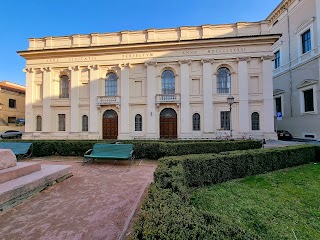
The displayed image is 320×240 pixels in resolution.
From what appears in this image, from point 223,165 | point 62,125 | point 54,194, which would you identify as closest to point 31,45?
point 62,125

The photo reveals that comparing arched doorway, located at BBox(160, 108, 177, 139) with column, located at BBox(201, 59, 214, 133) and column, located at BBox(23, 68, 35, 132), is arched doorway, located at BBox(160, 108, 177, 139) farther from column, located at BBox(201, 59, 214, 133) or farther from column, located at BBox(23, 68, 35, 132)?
column, located at BBox(23, 68, 35, 132)

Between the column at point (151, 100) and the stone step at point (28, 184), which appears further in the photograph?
the column at point (151, 100)

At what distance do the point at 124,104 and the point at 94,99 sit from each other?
12.3 ft

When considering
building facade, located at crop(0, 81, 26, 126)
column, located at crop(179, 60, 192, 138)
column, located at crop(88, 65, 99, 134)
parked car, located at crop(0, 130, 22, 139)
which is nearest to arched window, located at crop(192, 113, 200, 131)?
column, located at crop(179, 60, 192, 138)

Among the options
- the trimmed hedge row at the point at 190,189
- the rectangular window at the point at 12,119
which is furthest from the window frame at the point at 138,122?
the rectangular window at the point at 12,119

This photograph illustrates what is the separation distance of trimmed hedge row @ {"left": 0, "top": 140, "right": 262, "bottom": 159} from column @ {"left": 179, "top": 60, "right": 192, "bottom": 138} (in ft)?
31.3

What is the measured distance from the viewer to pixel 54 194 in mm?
4699

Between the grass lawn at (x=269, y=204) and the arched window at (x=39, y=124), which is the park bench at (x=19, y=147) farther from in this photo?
the arched window at (x=39, y=124)

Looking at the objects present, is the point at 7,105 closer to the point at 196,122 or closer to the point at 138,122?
the point at 138,122

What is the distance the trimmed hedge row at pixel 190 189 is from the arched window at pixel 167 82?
1436 centimetres

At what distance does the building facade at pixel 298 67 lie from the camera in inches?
728

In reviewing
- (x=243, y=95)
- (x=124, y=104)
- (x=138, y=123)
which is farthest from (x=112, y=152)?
(x=243, y=95)

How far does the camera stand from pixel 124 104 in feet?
67.7

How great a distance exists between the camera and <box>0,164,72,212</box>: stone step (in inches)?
154
